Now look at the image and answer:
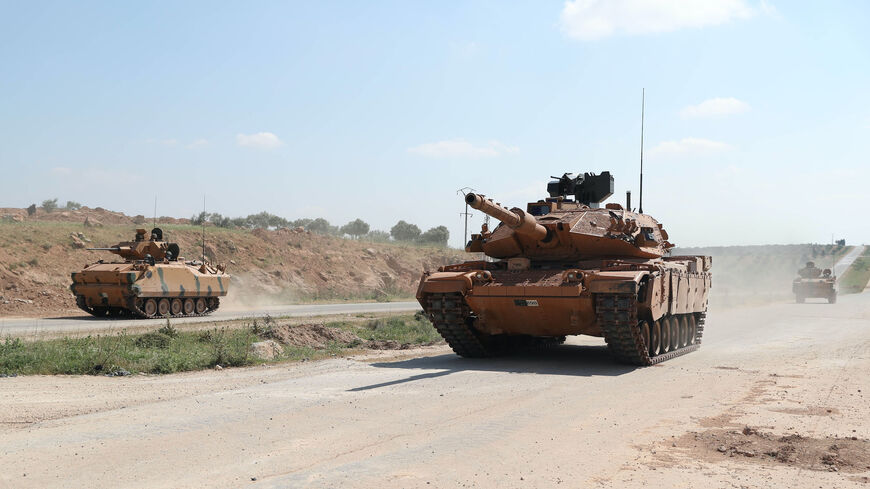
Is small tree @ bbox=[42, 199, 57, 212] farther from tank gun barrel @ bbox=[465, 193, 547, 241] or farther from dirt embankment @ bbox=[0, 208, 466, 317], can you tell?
tank gun barrel @ bbox=[465, 193, 547, 241]

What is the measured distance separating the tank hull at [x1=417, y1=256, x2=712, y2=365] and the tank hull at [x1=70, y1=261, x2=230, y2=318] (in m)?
15.6

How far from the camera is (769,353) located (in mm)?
17438

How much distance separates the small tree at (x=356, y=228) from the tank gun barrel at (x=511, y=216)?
227 feet

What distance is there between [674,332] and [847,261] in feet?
318

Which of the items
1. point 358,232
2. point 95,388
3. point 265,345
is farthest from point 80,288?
point 358,232

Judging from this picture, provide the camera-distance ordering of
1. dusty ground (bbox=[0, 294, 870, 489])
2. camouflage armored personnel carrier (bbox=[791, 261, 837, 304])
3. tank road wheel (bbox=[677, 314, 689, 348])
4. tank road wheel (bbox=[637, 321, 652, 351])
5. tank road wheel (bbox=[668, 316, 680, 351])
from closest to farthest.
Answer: dusty ground (bbox=[0, 294, 870, 489]) → tank road wheel (bbox=[637, 321, 652, 351]) → tank road wheel (bbox=[668, 316, 680, 351]) → tank road wheel (bbox=[677, 314, 689, 348]) → camouflage armored personnel carrier (bbox=[791, 261, 837, 304])

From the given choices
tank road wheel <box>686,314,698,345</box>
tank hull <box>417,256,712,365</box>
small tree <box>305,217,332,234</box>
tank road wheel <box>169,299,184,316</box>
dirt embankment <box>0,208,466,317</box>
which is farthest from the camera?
small tree <box>305,217,332,234</box>

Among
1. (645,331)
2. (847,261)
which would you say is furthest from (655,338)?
(847,261)

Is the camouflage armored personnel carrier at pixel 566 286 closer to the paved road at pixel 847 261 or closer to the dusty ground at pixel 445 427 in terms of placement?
the dusty ground at pixel 445 427

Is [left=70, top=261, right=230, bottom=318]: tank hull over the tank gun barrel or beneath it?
beneath

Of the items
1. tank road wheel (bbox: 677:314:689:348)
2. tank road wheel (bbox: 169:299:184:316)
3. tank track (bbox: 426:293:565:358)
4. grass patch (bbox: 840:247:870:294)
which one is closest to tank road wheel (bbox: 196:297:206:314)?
tank road wheel (bbox: 169:299:184:316)

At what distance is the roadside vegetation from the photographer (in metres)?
13.8

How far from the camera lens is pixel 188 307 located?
30.7 m

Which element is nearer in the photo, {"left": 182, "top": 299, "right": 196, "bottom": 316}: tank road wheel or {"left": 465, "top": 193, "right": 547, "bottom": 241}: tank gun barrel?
{"left": 465, "top": 193, "right": 547, "bottom": 241}: tank gun barrel
